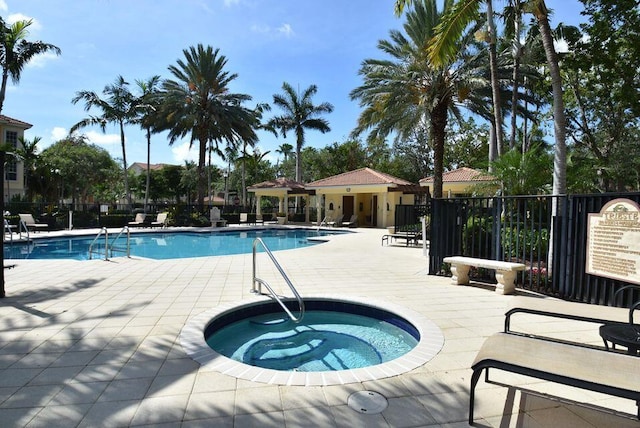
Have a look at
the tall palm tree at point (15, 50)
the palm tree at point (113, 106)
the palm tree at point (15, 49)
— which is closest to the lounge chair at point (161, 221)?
the tall palm tree at point (15, 50)

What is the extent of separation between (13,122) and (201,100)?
16214mm

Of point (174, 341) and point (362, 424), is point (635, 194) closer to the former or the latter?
point (362, 424)

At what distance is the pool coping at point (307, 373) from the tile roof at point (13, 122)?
3334 cm

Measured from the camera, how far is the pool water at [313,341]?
424cm

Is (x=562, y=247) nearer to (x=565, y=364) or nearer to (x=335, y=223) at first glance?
(x=565, y=364)

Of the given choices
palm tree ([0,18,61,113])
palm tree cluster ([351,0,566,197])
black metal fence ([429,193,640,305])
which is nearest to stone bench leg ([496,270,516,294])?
black metal fence ([429,193,640,305])

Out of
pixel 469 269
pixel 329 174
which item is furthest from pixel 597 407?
pixel 329 174

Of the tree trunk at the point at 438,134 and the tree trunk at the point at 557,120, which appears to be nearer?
the tree trunk at the point at 557,120

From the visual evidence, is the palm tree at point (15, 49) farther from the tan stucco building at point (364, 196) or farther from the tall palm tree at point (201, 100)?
the tan stucco building at point (364, 196)

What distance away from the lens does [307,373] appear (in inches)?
127

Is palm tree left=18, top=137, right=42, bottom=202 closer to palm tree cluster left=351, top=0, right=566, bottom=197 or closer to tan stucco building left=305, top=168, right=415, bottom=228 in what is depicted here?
tan stucco building left=305, top=168, right=415, bottom=228

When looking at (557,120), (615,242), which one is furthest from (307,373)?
(557,120)

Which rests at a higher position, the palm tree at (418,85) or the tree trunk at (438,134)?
the palm tree at (418,85)

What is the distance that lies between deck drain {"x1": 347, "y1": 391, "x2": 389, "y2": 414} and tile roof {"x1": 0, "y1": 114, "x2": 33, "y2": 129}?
35788 mm
